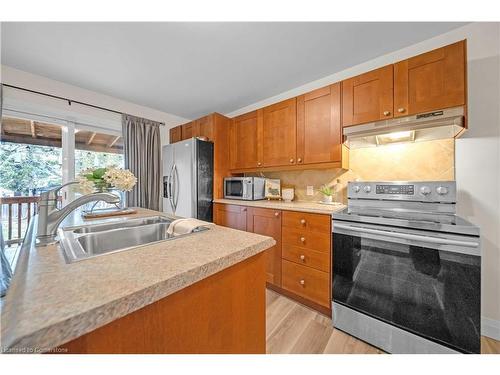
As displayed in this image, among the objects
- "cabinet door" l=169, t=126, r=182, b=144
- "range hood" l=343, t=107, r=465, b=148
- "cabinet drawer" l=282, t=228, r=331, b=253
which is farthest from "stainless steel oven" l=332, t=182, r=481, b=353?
"cabinet door" l=169, t=126, r=182, b=144

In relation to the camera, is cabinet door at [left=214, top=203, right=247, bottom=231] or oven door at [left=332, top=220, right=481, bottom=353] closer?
oven door at [left=332, top=220, right=481, bottom=353]

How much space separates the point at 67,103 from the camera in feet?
7.39

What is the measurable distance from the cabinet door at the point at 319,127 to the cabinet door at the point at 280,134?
0.07 metres

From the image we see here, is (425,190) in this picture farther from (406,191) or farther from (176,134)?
(176,134)

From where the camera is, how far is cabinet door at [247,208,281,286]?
191 cm

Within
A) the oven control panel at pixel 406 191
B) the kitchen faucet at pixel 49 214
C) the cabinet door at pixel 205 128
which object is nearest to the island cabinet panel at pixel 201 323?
the kitchen faucet at pixel 49 214

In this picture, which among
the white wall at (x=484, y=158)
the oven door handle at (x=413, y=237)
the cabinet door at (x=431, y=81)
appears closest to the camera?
the oven door handle at (x=413, y=237)

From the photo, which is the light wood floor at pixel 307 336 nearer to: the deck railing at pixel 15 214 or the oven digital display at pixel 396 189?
the oven digital display at pixel 396 189

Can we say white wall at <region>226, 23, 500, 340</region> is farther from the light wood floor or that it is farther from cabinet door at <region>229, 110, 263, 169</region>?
cabinet door at <region>229, 110, 263, 169</region>

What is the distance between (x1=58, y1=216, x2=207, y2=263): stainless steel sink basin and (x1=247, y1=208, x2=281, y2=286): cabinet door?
1.05 metres

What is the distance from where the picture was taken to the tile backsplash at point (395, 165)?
1.57m

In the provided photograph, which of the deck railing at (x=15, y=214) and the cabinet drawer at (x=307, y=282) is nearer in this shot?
the cabinet drawer at (x=307, y=282)

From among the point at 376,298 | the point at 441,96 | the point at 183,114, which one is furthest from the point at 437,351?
the point at 183,114

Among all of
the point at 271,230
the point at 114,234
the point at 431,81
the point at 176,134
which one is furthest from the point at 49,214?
the point at 176,134
